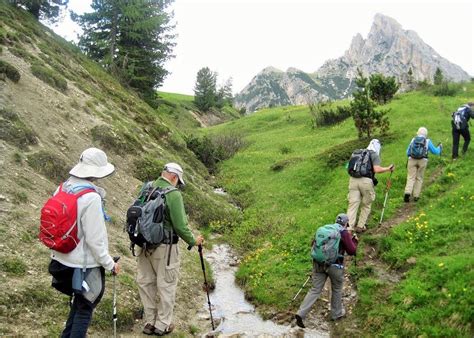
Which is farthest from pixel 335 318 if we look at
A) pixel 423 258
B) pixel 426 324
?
pixel 423 258

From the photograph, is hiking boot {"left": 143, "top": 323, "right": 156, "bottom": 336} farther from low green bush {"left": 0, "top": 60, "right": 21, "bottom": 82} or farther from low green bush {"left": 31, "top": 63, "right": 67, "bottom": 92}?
low green bush {"left": 31, "top": 63, "right": 67, "bottom": 92}

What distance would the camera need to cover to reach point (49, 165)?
14109 millimetres

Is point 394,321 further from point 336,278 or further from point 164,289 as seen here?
point 164,289

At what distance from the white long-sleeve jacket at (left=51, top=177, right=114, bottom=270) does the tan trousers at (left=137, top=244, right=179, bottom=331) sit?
2540mm

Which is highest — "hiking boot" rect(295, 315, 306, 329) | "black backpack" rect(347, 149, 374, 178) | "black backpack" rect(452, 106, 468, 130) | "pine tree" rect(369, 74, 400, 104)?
"pine tree" rect(369, 74, 400, 104)

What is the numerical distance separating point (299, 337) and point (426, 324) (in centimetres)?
280

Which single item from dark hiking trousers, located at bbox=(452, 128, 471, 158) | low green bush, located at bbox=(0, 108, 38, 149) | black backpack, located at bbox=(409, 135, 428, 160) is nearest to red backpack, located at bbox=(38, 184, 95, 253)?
low green bush, located at bbox=(0, 108, 38, 149)

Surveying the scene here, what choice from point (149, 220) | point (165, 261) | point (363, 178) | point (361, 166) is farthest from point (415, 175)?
point (149, 220)

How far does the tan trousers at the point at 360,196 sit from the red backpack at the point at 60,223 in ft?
33.6

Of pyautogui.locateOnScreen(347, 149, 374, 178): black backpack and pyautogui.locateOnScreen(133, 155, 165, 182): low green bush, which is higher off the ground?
pyautogui.locateOnScreen(347, 149, 374, 178): black backpack

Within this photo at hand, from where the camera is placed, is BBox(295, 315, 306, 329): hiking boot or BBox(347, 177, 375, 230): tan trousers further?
BBox(347, 177, 375, 230): tan trousers

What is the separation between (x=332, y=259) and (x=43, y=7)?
3370 cm

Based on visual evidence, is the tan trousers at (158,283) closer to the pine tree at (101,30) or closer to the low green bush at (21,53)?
the low green bush at (21,53)

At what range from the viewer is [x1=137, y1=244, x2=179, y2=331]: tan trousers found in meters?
8.91
